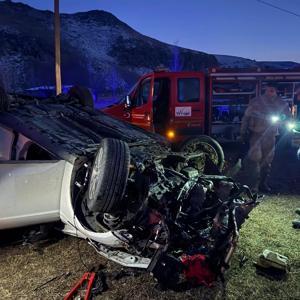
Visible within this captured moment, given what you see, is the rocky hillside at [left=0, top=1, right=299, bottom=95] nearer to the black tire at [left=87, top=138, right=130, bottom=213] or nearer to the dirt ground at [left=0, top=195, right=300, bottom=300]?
the dirt ground at [left=0, top=195, right=300, bottom=300]

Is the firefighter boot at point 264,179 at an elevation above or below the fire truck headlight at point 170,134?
below

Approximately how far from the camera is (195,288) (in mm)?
3160

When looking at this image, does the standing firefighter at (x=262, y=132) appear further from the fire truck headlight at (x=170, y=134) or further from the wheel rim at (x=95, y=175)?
the wheel rim at (x=95, y=175)

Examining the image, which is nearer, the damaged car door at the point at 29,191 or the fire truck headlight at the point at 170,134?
the damaged car door at the point at 29,191

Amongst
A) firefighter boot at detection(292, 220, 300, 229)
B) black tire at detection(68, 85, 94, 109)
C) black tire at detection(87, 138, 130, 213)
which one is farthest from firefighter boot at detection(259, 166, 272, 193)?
black tire at detection(87, 138, 130, 213)

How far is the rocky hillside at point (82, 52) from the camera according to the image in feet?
112

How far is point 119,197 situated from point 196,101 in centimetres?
540

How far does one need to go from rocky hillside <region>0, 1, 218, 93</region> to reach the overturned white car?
69.1 ft

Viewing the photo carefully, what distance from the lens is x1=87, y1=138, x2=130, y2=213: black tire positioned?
9.52 feet

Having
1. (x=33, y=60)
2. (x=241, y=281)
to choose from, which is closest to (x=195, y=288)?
(x=241, y=281)

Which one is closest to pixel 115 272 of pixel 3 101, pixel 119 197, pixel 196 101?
pixel 119 197

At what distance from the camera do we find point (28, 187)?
3475mm

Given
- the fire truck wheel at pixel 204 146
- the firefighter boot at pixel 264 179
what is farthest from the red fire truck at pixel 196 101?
the firefighter boot at pixel 264 179

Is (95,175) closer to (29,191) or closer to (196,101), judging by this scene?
(29,191)
